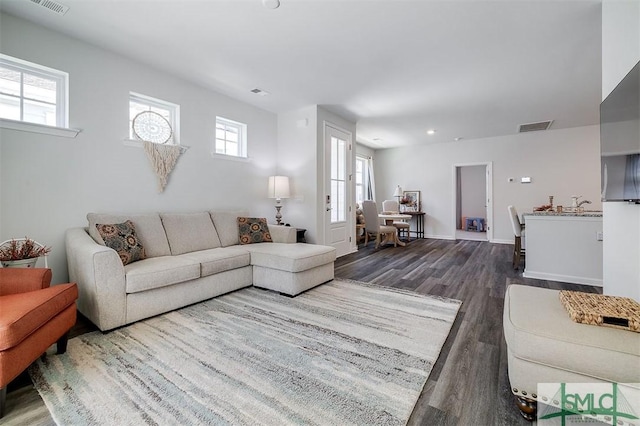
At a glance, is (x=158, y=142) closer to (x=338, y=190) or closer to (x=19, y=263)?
(x=19, y=263)

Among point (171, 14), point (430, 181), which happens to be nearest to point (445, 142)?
point (430, 181)

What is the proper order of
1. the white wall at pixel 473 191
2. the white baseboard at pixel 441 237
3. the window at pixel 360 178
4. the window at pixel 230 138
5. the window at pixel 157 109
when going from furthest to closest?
the white wall at pixel 473 191 → the window at pixel 360 178 → the white baseboard at pixel 441 237 → the window at pixel 230 138 → the window at pixel 157 109

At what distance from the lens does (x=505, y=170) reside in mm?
6703

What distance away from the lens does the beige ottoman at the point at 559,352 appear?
111cm

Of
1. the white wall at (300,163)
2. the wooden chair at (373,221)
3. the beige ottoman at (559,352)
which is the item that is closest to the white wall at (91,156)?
the white wall at (300,163)

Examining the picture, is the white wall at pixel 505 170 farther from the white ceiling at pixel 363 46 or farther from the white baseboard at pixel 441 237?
the white ceiling at pixel 363 46

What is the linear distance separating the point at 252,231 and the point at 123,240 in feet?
4.94

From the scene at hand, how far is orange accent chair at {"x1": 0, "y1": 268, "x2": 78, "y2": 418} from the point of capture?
1.33 meters

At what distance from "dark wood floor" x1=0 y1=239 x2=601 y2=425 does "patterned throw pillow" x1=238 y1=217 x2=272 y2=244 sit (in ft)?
3.80

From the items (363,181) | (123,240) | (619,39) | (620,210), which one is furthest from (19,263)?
(363,181)

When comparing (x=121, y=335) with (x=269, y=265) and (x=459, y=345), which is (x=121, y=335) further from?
(x=459, y=345)

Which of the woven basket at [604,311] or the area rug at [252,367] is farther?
the area rug at [252,367]

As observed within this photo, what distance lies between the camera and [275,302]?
2828 mm

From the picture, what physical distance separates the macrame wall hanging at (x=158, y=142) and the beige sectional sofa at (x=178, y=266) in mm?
577
